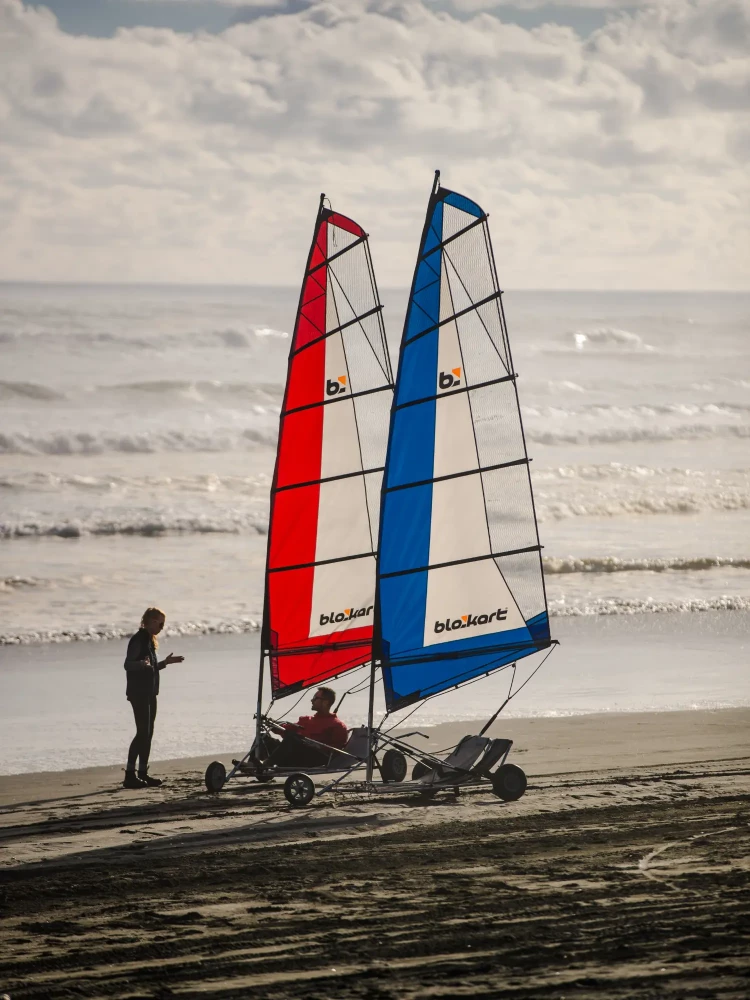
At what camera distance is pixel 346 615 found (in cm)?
909

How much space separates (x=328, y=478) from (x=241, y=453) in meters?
23.3

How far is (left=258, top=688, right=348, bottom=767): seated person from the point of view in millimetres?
8180

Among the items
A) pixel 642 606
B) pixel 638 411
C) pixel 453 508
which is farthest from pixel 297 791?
pixel 638 411

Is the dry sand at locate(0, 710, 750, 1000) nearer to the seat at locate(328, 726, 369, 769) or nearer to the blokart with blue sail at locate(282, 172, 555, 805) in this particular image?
the seat at locate(328, 726, 369, 769)

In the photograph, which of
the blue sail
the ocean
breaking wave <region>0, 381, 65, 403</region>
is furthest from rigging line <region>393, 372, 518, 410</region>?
breaking wave <region>0, 381, 65, 403</region>

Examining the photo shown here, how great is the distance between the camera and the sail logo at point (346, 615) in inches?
356

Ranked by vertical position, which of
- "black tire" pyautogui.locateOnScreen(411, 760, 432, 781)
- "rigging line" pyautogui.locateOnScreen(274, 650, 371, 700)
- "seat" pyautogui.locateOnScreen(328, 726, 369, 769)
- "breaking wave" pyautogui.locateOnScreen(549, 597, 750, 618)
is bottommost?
"black tire" pyautogui.locateOnScreen(411, 760, 432, 781)

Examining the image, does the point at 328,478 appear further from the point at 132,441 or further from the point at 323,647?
the point at 132,441

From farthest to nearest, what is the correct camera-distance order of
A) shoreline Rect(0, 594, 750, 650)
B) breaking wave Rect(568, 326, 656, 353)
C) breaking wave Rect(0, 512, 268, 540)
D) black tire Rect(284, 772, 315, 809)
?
breaking wave Rect(568, 326, 656, 353) < breaking wave Rect(0, 512, 268, 540) < shoreline Rect(0, 594, 750, 650) < black tire Rect(284, 772, 315, 809)

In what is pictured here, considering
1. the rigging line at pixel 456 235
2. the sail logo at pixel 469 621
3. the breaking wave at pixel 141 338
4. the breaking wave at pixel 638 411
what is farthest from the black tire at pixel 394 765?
the breaking wave at pixel 141 338

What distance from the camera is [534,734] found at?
31.6ft

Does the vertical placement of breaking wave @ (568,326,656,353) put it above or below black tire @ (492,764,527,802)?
above

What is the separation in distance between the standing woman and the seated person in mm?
770

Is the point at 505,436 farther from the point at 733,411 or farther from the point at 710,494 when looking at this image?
the point at 733,411
